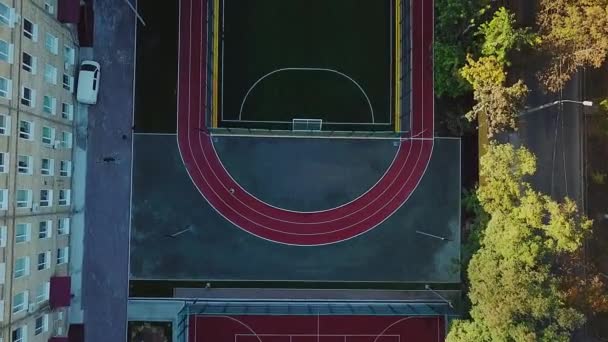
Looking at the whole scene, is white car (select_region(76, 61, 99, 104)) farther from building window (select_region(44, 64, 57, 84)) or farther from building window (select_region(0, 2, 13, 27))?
building window (select_region(0, 2, 13, 27))

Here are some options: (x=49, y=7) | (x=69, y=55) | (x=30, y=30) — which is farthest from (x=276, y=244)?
(x=49, y=7)

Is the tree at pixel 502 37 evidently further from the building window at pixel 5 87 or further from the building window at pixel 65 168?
the building window at pixel 65 168

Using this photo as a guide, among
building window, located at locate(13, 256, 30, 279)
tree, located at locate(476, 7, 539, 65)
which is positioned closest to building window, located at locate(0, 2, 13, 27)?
building window, located at locate(13, 256, 30, 279)

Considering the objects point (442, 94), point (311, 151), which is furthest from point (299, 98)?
point (442, 94)

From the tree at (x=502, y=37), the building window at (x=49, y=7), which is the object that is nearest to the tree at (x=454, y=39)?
the tree at (x=502, y=37)

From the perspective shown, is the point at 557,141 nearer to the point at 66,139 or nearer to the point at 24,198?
the point at 66,139

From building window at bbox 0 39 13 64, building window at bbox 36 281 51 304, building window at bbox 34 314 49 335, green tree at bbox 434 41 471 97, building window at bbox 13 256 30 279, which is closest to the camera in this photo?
building window at bbox 0 39 13 64
